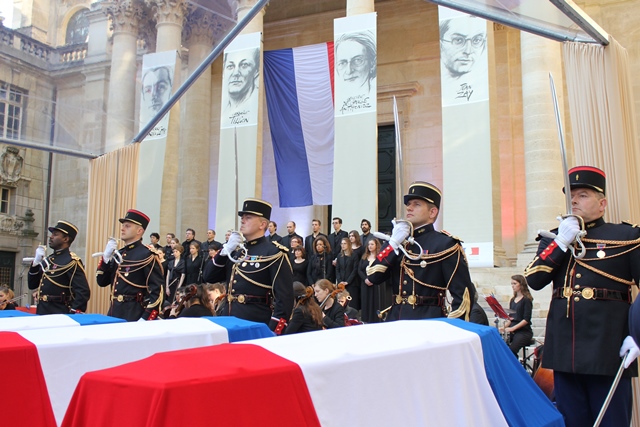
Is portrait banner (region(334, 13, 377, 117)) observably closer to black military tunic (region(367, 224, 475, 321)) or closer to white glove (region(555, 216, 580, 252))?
black military tunic (region(367, 224, 475, 321))

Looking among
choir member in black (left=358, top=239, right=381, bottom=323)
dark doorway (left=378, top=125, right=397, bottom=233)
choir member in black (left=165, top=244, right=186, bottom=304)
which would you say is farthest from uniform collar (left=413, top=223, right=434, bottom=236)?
dark doorway (left=378, top=125, right=397, bottom=233)

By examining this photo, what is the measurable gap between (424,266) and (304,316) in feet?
5.18

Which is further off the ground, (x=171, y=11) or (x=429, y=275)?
(x=171, y=11)

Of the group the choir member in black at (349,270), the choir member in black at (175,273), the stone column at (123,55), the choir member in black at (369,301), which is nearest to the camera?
the choir member in black at (369,301)

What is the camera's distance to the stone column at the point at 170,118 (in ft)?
60.5

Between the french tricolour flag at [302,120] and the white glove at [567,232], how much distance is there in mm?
12537

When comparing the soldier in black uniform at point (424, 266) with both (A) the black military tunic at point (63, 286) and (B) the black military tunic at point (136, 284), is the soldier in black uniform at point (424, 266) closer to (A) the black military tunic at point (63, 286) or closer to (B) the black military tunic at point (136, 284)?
(B) the black military tunic at point (136, 284)

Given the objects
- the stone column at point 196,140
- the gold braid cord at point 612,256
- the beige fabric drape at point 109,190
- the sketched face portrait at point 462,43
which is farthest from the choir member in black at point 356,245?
the stone column at point 196,140

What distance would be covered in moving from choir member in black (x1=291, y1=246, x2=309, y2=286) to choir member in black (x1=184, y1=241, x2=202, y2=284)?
2042 millimetres

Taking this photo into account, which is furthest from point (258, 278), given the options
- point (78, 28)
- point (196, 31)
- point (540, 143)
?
point (78, 28)

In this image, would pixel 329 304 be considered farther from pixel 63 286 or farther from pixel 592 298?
pixel 592 298

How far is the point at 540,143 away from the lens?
44.2ft

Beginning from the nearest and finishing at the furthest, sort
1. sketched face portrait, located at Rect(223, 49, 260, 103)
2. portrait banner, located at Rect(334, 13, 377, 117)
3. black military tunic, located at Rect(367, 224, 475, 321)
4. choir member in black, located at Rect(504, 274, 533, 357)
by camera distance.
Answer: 1. black military tunic, located at Rect(367, 224, 475, 321)
2. choir member in black, located at Rect(504, 274, 533, 357)
3. portrait banner, located at Rect(334, 13, 377, 117)
4. sketched face portrait, located at Rect(223, 49, 260, 103)

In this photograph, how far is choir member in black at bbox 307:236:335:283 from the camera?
12180 mm
